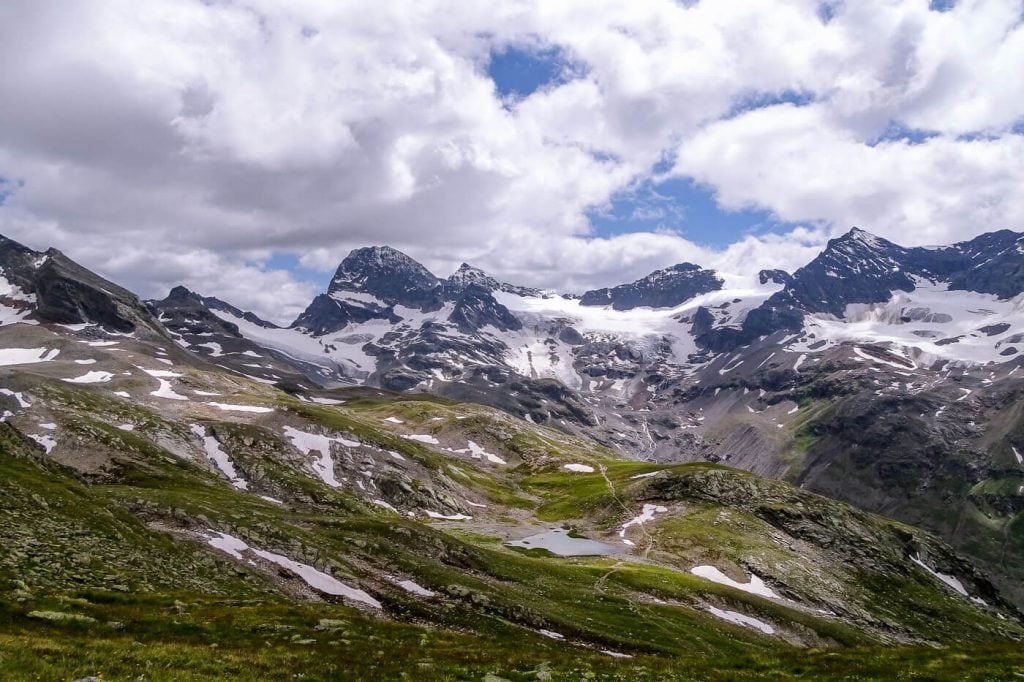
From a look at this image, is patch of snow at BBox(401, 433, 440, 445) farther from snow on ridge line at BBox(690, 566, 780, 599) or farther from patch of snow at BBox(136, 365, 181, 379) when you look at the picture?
snow on ridge line at BBox(690, 566, 780, 599)

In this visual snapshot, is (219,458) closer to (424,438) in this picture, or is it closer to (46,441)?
(46,441)

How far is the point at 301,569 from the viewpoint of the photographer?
48.6 meters

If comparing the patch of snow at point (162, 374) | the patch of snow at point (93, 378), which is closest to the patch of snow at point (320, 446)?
the patch of snow at point (162, 374)

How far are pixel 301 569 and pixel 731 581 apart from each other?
205 ft

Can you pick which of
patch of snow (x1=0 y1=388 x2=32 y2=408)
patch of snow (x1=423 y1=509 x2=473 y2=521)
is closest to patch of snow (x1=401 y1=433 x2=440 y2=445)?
patch of snow (x1=423 y1=509 x2=473 y2=521)

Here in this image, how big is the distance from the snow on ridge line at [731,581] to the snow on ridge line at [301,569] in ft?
177

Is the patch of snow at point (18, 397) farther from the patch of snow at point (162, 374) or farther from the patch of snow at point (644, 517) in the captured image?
the patch of snow at point (644, 517)

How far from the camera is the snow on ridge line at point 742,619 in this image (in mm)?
69312

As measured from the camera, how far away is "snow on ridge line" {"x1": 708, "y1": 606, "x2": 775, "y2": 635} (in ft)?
227

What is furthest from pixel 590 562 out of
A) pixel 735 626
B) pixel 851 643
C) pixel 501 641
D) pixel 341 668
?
pixel 341 668

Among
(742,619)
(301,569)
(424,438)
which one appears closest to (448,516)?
(742,619)

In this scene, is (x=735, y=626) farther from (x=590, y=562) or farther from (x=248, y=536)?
(x=248, y=536)

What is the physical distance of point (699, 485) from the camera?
12625cm

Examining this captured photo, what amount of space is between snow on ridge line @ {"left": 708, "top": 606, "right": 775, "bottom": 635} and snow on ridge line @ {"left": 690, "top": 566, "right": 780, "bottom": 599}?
41.5ft
